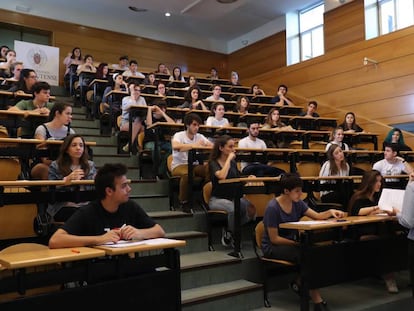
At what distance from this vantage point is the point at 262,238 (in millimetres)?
3152

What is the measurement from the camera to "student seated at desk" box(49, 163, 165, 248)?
2.09m

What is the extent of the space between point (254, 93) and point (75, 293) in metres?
7.38

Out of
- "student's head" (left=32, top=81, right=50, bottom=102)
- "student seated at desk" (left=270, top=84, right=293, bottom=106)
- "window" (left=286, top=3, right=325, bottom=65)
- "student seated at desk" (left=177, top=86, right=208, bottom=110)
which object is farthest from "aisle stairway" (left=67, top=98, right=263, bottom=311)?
"window" (left=286, top=3, right=325, bottom=65)

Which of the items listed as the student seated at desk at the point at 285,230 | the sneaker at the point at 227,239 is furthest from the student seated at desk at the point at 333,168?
the sneaker at the point at 227,239

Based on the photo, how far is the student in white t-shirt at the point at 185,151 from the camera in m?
4.06

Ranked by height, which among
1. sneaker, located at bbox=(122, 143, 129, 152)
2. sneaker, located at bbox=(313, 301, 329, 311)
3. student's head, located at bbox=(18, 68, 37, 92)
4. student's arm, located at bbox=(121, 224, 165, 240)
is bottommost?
sneaker, located at bbox=(313, 301, 329, 311)

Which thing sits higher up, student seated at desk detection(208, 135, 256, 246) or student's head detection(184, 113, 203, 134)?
student's head detection(184, 113, 203, 134)

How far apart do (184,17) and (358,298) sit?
8.44 meters

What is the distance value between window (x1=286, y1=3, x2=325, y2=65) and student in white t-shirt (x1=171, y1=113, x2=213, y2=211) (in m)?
5.59

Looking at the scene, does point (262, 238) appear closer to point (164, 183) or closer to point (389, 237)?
point (389, 237)

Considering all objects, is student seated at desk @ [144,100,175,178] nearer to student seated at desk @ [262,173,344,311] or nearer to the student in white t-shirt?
the student in white t-shirt

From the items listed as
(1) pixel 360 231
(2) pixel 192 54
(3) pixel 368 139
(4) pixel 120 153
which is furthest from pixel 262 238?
(2) pixel 192 54

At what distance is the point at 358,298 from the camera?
3.28 meters

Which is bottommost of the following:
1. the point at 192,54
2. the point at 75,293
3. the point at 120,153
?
the point at 75,293
